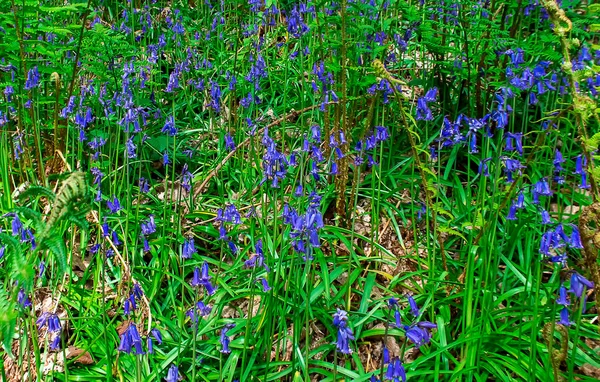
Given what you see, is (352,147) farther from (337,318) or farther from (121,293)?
(337,318)

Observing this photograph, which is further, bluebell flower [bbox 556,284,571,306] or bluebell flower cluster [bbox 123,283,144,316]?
bluebell flower cluster [bbox 123,283,144,316]

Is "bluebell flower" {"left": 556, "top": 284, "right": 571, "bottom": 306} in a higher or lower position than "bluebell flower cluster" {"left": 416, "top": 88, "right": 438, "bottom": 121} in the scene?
lower

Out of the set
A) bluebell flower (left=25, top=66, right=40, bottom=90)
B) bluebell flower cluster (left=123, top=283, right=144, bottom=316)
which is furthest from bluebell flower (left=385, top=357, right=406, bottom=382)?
bluebell flower (left=25, top=66, right=40, bottom=90)

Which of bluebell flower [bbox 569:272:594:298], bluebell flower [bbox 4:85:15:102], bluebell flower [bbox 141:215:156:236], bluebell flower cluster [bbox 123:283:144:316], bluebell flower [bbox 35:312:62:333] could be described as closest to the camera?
bluebell flower [bbox 569:272:594:298]

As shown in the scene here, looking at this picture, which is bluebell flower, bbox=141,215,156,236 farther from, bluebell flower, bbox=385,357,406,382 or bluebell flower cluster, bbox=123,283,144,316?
bluebell flower, bbox=385,357,406,382

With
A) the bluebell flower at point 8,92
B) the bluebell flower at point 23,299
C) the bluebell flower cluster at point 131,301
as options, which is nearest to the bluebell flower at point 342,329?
the bluebell flower cluster at point 131,301

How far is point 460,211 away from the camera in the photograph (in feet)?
13.2

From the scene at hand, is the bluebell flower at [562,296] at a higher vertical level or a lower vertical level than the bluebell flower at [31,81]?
lower

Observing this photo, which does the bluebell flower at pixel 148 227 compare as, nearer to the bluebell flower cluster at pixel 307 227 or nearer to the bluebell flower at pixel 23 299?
the bluebell flower at pixel 23 299

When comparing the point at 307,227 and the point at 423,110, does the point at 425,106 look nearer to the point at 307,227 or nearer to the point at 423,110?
the point at 423,110

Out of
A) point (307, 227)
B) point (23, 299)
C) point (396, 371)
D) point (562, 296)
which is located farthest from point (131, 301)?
point (562, 296)

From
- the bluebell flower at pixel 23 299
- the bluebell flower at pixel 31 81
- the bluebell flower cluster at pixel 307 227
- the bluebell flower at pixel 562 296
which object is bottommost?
the bluebell flower at pixel 23 299

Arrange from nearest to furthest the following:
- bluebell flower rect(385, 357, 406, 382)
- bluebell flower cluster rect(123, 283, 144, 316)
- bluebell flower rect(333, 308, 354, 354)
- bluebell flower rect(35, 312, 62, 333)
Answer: bluebell flower rect(333, 308, 354, 354), bluebell flower rect(385, 357, 406, 382), bluebell flower rect(35, 312, 62, 333), bluebell flower cluster rect(123, 283, 144, 316)

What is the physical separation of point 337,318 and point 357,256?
149 cm
